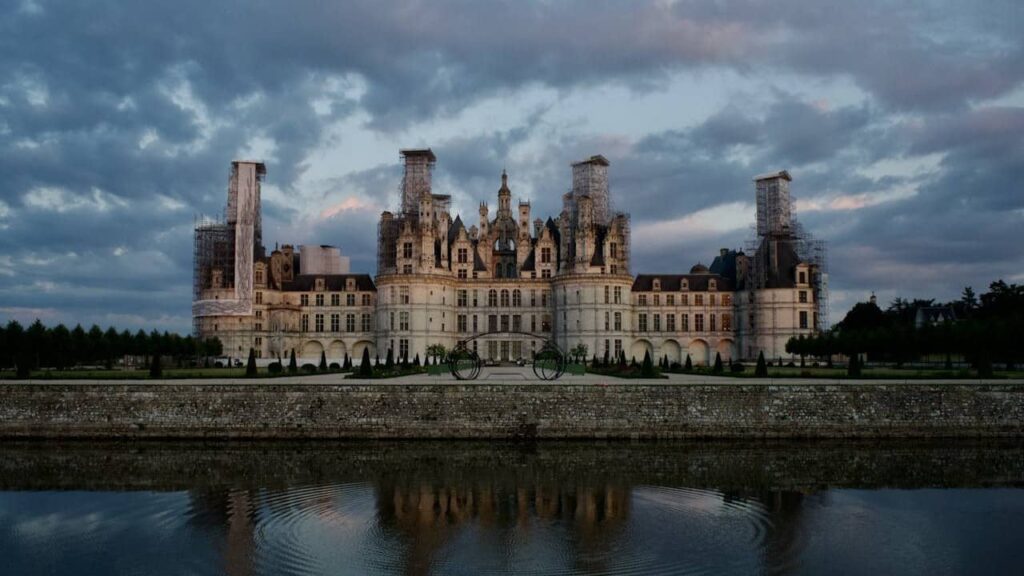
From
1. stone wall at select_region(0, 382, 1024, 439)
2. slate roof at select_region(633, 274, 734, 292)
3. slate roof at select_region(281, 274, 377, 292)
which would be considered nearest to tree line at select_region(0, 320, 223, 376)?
stone wall at select_region(0, 382, 1024, 439)

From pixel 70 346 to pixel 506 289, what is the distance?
38.0 metres

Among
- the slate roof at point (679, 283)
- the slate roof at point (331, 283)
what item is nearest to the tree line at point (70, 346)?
the slate roof at point (331, 283)

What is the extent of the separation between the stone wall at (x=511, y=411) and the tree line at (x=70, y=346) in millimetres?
10676

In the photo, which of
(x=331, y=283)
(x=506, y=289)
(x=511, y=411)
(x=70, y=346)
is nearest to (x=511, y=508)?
(x=511, y=411)

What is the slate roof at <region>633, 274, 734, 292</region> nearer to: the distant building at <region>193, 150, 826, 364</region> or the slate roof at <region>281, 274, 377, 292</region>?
the distant building at <region>193, 150, 826, 364</region>

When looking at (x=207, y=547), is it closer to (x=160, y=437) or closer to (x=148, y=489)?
(x=148, y=489)

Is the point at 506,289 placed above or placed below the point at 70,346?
above

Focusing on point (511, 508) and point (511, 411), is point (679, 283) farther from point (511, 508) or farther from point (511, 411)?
point (511, 508)

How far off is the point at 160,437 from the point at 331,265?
184 feet

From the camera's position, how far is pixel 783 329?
240ft

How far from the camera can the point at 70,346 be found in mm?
49594

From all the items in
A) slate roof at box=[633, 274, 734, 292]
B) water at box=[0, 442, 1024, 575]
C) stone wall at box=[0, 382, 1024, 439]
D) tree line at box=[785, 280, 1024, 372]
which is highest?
slate roof at box=[633, 274, 734, 292]

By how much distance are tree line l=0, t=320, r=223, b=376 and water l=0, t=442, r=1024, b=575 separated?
63.5 ft

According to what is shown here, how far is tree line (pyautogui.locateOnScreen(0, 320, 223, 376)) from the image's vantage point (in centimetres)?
4709
